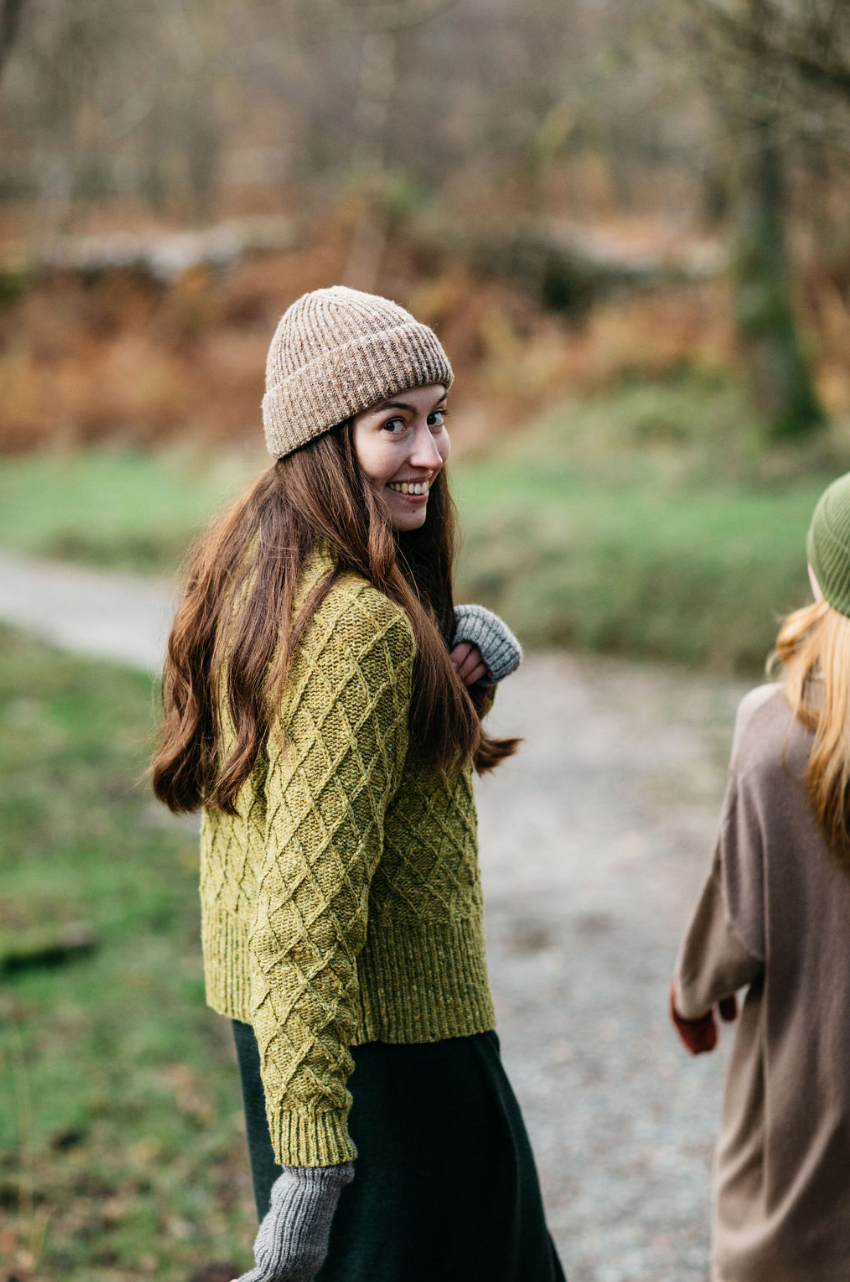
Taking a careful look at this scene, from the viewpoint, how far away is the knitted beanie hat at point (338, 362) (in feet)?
5.73

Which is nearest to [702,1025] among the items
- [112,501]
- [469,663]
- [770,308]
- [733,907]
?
[733,907]

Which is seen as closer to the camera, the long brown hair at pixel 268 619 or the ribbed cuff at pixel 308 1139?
the ribbed cuff at pixel 308 1139

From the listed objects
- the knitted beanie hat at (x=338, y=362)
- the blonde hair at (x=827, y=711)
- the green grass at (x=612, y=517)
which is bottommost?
the blonde hair at (x=827, y=711)

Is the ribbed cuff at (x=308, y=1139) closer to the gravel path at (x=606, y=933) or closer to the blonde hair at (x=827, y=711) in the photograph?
the blonde hair at (x=827, y=711)

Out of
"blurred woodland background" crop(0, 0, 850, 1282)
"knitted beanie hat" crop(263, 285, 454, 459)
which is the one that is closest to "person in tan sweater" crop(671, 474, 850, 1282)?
"knitted beanie hat" crop(263, 285, 454, 459)

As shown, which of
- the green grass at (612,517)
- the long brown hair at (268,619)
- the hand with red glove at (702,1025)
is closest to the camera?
the long brown hair at (268,619)

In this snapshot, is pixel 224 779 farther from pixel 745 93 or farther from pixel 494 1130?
pixel 745 93

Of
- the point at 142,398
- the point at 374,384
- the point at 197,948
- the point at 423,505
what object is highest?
the point at 142,398

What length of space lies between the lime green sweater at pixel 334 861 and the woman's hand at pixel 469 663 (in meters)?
0.25

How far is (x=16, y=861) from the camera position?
5230mm

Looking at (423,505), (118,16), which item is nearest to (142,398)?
(118,16)

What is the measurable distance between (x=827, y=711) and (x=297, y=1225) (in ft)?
3.99

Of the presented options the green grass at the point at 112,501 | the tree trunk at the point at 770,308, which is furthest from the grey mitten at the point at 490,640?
the tree trunk at the point at 770,308

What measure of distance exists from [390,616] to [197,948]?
3.35m
